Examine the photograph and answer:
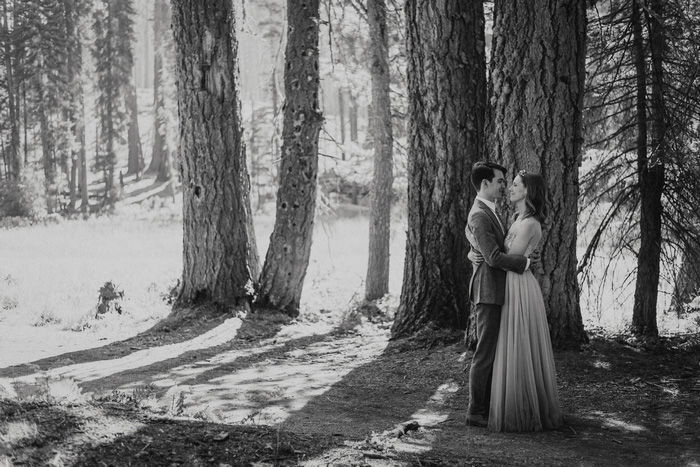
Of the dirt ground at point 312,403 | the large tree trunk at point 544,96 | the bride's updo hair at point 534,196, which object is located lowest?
the dirt ground at point 312,403

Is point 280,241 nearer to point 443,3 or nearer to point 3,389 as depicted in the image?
point 443,3

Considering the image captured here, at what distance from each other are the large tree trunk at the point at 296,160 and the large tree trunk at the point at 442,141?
3266mm

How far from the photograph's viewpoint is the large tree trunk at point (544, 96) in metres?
7.25

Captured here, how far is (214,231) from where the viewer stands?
450 inches

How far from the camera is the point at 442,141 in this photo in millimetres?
8922

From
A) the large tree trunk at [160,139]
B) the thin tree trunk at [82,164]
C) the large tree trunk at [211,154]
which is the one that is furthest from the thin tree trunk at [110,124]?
the large tree trunk at [211,154]

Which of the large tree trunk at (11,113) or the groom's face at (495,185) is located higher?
the large tree trunk at (11,113)

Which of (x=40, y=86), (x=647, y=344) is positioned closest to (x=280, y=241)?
(x=647, y=344)

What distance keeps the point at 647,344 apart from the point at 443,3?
4946 millimetres

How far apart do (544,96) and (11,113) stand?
108 feet

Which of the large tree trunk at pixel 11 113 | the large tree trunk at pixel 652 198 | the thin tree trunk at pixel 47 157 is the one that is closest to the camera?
the large tree trunk at pixel 652 198

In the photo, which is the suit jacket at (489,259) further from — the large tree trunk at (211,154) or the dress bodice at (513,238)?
the large tree trunk at (211,154)

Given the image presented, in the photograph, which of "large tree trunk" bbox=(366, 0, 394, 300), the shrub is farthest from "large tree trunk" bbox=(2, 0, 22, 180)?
"large tree trunk" bbox=(366, 0, 394, 300)

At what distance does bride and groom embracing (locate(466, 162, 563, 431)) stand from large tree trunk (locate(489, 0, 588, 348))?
1.78 metres
